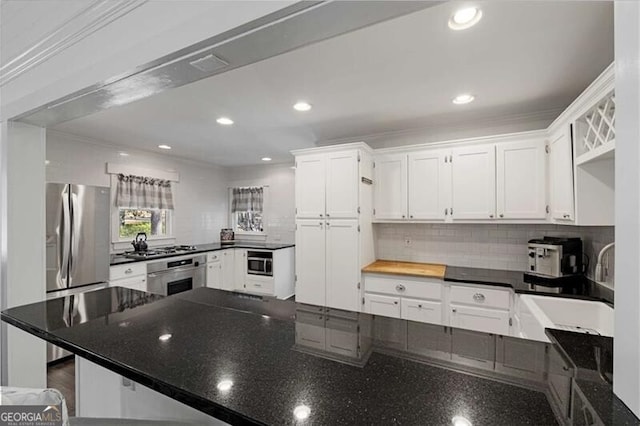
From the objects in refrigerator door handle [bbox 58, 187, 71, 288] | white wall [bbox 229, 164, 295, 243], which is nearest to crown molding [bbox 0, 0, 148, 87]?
refrigerator door handle [bbox 58, 187, 71, 288]

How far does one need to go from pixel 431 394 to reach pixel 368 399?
0.49ft

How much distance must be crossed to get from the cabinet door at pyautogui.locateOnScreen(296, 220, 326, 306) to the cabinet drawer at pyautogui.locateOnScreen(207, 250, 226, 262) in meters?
1.84

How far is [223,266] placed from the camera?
189 inches

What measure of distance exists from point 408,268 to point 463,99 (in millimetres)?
1710

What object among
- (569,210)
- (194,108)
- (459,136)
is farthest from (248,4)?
(459,136)

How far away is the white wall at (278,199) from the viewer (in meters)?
5.39

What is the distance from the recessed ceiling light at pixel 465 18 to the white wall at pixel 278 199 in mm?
3997

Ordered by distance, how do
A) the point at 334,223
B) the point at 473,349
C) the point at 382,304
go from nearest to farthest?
the point at 473,349, the point at 382,304, the point at 334,223

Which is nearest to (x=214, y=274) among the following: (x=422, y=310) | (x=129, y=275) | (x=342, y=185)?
(x=129, y=275)

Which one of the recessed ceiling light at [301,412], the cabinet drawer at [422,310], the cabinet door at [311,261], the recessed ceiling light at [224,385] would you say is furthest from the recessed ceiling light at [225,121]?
the recessed ceiling light at [301,412]

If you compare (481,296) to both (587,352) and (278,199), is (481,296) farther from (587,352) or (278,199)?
(278,199)

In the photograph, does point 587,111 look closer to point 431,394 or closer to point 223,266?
point 431,394

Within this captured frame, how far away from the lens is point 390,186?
3.31m

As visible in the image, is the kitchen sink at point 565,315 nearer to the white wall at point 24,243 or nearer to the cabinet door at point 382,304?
the cabinet door at point 382,304
